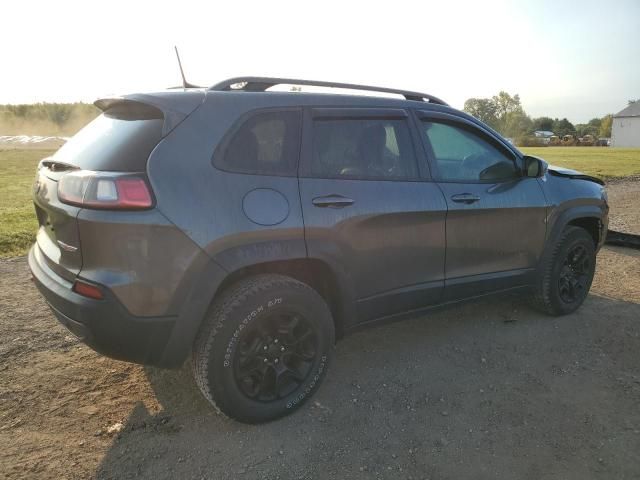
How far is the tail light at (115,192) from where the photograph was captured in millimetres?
2338

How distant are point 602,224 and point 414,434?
3.02m

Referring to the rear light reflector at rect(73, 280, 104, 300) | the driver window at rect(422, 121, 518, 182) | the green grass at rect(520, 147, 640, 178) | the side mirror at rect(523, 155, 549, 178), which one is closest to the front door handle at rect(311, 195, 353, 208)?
the driver window at rect(422, 121, 518, 182)

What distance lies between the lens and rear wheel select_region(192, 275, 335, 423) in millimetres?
2617

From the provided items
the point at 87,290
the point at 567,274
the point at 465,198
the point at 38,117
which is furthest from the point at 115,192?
the point at 38,117

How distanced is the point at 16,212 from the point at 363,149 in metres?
7.72

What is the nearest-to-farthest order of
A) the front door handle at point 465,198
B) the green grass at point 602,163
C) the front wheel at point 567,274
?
1. the front door handle at point 465,198
2. the front wheel at point 567,274
3. the green grass at point 602,163

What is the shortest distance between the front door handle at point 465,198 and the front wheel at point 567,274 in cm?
110

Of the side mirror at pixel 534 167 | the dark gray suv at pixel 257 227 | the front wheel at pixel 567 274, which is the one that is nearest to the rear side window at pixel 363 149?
the dark gray suv at pixel 257 227

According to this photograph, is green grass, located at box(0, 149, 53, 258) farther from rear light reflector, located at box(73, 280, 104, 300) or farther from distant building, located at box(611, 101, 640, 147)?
distant building, located at box(611, 101, 640, 147)

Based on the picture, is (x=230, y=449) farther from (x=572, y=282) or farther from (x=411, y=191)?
(x=572, y=282)

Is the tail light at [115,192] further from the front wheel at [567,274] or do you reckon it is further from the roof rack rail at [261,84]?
the front wheel at [567,274]

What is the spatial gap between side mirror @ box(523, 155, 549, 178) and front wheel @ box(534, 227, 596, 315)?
69cm

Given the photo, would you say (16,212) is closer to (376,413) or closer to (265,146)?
(265,146)

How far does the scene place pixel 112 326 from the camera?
240cm
